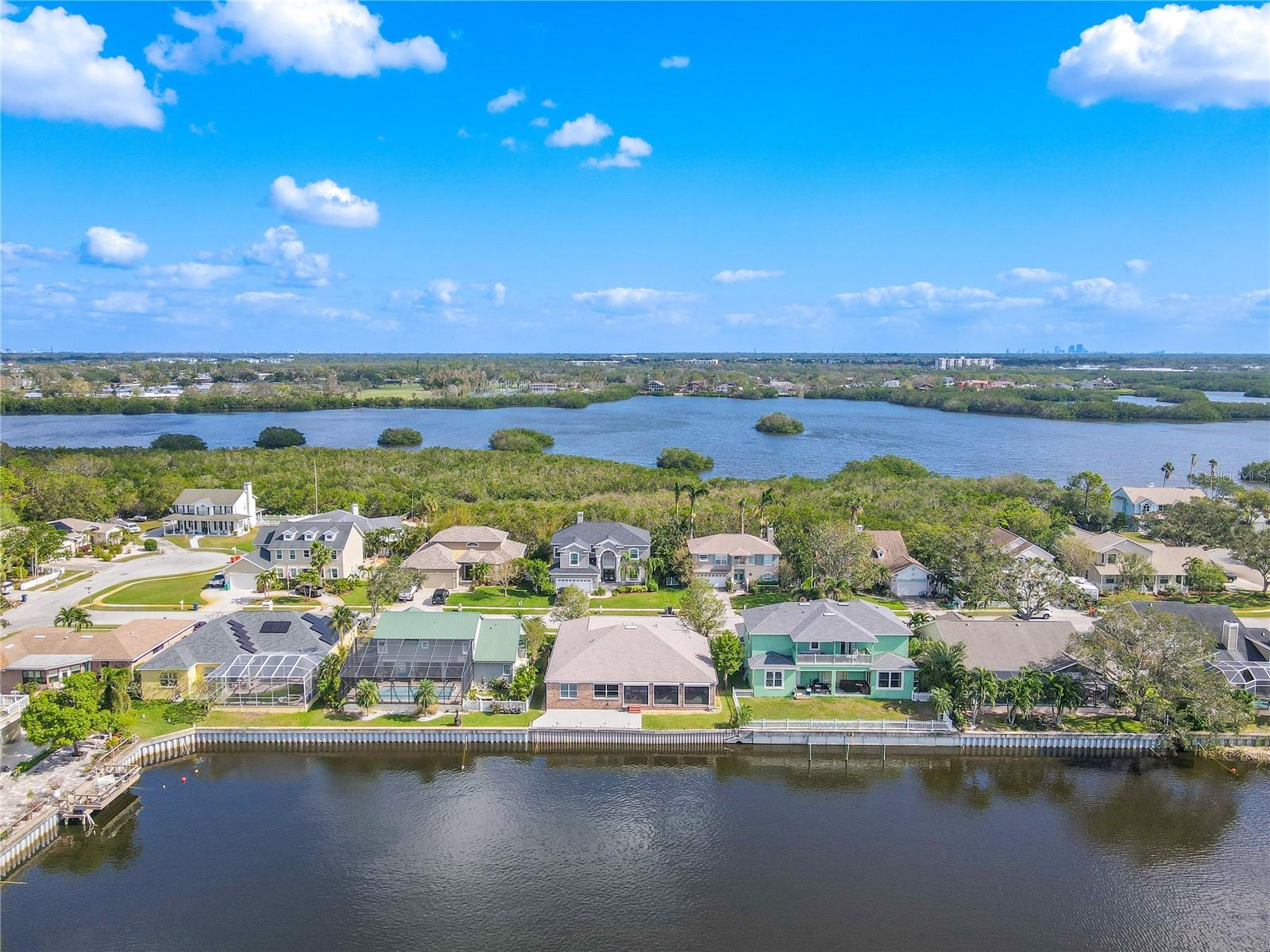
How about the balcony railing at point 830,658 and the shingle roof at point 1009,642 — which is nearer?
the shingle roof at point 1009,642

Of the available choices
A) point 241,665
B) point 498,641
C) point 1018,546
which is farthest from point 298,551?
point 1018,546

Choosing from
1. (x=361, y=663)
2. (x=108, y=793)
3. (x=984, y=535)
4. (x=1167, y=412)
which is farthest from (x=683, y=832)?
(x=1167, y=412)

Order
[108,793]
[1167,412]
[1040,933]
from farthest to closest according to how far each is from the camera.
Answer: [1167,412], [108,793], [1040,933]

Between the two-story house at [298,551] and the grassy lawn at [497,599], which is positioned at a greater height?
the two-story house at [298,551]

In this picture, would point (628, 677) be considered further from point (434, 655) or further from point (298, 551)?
point (298, 551)

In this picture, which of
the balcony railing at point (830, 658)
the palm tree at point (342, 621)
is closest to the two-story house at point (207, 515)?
the palm tree at point (342, 621)

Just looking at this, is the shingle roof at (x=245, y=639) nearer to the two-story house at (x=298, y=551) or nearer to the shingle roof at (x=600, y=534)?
the two-story house at (x=298, y=551)

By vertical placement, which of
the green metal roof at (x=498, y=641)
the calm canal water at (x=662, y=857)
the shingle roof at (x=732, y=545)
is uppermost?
the shingle roof at (x=732, y=545)

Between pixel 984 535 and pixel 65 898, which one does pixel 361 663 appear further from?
pixel 984 535

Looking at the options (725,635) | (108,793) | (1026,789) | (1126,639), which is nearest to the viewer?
(108,793)
